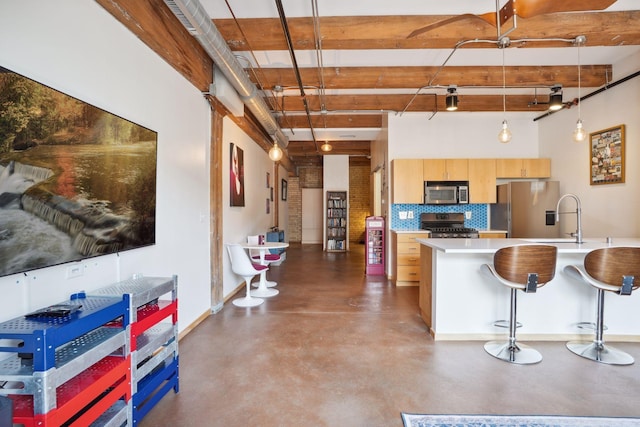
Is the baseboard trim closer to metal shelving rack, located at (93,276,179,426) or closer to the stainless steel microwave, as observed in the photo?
metal shelving rack, located at (93,276,179,426)

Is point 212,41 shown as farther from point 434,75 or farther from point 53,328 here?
point 434,75

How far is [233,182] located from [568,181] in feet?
18.0

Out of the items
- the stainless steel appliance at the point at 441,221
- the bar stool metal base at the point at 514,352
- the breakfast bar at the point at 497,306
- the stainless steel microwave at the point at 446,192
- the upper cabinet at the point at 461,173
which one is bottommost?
the bar stool metal base at the point at 514,352

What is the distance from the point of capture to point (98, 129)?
6.64ft

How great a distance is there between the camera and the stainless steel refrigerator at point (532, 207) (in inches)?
204

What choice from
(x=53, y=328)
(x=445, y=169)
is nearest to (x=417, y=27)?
(x=445, y=169)

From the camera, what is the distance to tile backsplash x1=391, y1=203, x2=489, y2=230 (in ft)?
19.7

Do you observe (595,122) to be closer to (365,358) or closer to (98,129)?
(365,358)

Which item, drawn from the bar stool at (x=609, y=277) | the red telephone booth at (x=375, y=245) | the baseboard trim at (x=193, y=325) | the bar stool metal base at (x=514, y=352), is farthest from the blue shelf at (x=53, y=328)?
the red telephone booth at (x=375, y=245)

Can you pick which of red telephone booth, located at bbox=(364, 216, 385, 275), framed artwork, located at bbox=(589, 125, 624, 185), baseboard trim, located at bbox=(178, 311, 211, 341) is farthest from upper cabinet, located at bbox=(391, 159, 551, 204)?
baseboard trim, located at bbox=(178, 311, 211, 341)

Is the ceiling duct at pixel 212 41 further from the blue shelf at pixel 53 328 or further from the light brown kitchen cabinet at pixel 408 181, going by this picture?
the light brown kitchen cabinet at pixel 408 181

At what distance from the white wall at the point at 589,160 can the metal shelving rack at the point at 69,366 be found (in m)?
5.48

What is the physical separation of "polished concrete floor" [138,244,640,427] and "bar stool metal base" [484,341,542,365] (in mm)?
78

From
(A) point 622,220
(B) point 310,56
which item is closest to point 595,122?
(A) point 622,220
